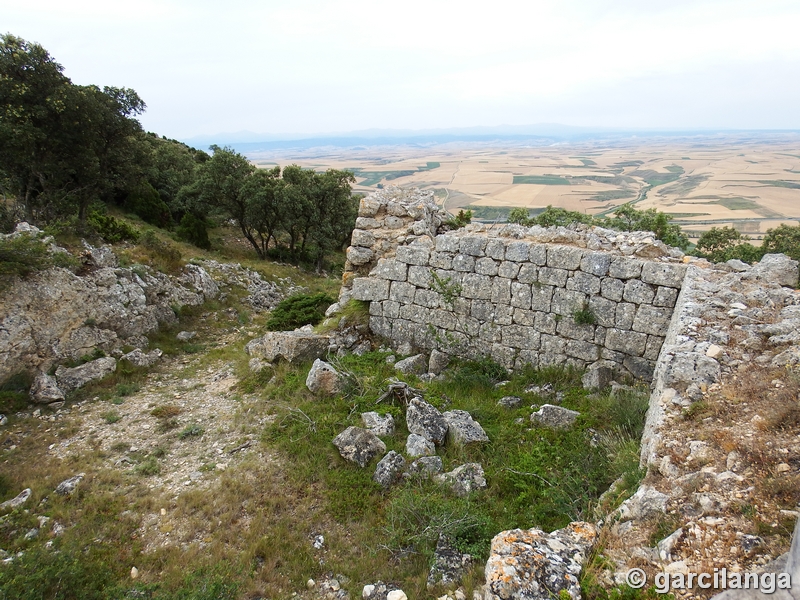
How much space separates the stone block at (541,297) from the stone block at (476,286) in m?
0.85

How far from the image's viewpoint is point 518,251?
8.16 m

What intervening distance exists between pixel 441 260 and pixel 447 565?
5911 millimetres

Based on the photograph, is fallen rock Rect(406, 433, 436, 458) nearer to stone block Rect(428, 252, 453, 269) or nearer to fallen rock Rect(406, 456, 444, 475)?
fallen rock Rect(406, 456, 444, 475)

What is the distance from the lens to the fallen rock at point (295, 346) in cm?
898

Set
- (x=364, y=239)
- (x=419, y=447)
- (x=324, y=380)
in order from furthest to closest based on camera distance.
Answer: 1. (x=364, y=239)
2. (x=324, y=380)
3. (x=419, y=447)

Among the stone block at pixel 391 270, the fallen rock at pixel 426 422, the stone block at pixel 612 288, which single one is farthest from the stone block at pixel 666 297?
the stone block at pixel 391 270

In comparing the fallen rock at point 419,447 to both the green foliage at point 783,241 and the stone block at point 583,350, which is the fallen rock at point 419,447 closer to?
the stone block at point 583,350

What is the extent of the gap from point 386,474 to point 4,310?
28.1 ft

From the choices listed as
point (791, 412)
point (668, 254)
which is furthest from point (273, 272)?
point (791, 412)

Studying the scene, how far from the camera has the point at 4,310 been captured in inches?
340

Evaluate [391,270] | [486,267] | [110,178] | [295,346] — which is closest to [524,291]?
[486,267]

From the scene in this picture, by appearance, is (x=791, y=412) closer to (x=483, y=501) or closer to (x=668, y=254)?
(x=483, y=501)

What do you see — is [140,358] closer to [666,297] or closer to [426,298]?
[426,298]

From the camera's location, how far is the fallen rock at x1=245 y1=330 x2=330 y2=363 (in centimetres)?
898
